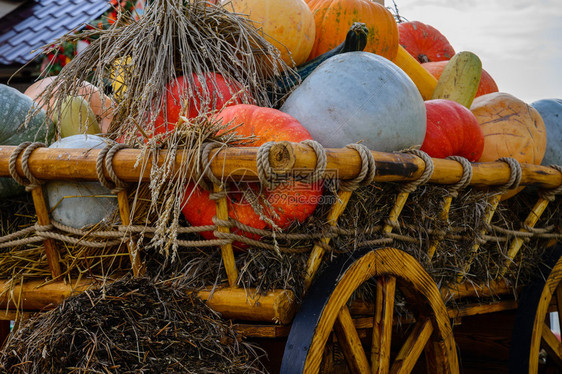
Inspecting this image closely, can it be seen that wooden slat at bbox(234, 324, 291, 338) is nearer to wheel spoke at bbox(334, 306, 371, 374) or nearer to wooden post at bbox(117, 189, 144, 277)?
wheel spoke at bbox(334, 306, 371, 374)

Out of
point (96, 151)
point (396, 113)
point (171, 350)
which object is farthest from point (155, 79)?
point (171, 350)

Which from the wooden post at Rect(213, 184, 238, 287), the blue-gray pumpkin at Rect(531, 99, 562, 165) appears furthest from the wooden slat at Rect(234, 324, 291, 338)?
the blue-gray pumpkin at Rect(531, 99, 562, 165)

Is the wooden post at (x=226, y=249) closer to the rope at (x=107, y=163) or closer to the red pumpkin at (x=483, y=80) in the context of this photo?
the rope at (x=107, y=163)

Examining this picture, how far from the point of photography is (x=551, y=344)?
2338mm

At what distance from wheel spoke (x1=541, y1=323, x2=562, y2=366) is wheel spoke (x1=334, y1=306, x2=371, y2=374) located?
4.12 feet

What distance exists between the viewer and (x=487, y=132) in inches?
92.3

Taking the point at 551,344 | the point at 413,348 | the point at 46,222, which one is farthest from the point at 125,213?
the point at 551,344

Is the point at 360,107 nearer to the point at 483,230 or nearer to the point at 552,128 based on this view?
the point at 483,230

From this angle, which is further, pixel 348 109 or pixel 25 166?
pixel 348 109

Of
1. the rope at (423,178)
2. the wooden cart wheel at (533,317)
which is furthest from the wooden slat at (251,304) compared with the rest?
the wooden cart wheel at (533,317)

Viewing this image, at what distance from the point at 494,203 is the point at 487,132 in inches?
21.0

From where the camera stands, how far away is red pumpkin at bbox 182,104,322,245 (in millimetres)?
1391

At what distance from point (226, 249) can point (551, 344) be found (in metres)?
1.82

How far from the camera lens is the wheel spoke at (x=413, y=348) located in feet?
5.25
